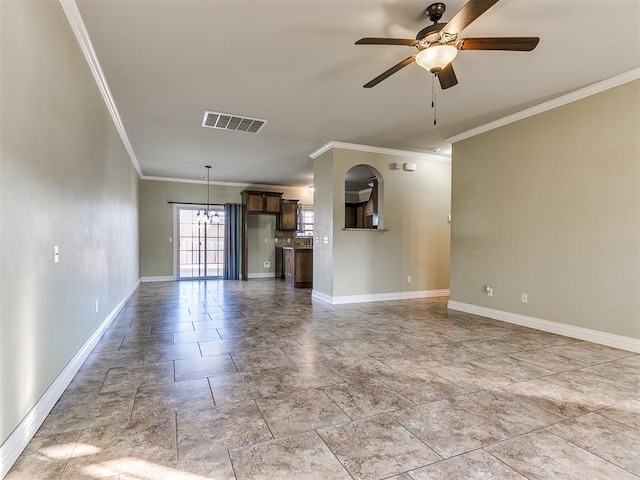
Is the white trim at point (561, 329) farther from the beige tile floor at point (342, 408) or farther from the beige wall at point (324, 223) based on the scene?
the beige wall at point (324, 223)

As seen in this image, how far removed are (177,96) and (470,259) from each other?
15.1 feet

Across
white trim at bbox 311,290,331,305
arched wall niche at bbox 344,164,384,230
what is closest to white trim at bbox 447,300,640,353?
white trim at bbox 311,290,331,305

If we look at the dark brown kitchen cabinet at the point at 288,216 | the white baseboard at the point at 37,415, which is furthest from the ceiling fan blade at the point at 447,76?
the dark brown kitchen cabinet at the point at 288,216

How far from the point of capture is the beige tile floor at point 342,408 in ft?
5.28

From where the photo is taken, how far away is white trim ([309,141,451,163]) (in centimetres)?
573

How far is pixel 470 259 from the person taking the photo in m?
5.15

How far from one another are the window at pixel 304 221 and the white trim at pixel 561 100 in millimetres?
5702

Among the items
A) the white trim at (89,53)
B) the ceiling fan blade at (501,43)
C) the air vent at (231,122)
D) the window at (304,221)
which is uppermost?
the air vent at (231,122)

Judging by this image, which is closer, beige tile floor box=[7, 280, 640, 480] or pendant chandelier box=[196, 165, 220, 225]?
beige tile floor box=[7, 280, 640, 480]

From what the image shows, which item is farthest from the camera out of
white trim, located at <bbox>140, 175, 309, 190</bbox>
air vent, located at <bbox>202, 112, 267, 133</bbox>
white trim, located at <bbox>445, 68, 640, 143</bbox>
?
white trim, located at <bbox>140, 175, 309, 190</bbox>

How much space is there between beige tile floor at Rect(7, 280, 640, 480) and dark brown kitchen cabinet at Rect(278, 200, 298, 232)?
5849 mm

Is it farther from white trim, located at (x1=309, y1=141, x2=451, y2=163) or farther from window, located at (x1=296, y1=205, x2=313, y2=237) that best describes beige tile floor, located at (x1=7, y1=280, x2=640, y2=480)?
window, located at (x1=296, y1=205, x2=313, y2=237)

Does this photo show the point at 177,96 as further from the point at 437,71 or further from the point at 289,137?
the point at 437,71

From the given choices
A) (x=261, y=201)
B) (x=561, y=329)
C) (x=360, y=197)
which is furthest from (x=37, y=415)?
(x=360, y=197)
